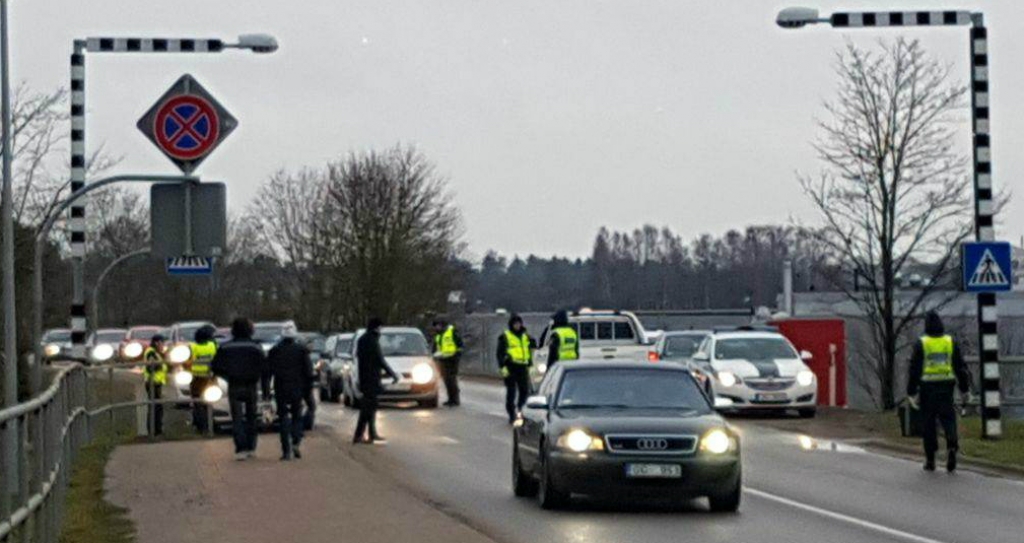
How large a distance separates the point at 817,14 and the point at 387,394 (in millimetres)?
16324

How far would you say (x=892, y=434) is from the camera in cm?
2906

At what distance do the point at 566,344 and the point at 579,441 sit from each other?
47.8 ft

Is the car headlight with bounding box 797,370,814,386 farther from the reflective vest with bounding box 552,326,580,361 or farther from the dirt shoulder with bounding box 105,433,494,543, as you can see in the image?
the dirt shoulder with bounding box 105,433,494,543

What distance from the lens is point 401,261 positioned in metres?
72.4

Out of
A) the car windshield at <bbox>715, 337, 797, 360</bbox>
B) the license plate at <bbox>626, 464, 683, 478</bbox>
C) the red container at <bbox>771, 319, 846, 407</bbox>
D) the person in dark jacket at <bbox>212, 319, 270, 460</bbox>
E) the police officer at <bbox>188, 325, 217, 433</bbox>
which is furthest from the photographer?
the red container at <bbox>771, 319, 846, 407</bbox>

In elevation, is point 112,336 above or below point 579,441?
→ above

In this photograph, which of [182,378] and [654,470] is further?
[182,378]

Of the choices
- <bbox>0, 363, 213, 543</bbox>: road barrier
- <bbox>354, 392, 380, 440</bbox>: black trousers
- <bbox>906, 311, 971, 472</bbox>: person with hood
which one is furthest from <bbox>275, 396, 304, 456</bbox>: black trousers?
<bbox>906, 311, 971, 472</bbox>: person with hood

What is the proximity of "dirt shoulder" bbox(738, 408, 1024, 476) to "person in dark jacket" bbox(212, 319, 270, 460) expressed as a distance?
28.4 feet

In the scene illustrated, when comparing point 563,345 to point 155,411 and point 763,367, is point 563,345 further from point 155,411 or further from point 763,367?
point 155,411

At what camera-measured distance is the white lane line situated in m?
15.4

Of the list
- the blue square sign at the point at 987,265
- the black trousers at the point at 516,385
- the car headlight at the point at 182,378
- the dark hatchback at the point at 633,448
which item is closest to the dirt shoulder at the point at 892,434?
the blue square sign at the point at 987,265

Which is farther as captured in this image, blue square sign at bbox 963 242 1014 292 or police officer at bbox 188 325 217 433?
police officer at bbox 188 325 217 433

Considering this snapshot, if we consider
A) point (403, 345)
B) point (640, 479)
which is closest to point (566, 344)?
point (403, 345)
